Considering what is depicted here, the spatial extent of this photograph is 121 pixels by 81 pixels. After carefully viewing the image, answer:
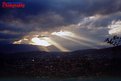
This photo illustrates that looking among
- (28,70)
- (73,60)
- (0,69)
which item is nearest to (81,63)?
(73,60)

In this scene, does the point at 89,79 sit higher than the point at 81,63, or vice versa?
the point at 81,63

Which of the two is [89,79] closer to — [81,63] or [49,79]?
[81,63]

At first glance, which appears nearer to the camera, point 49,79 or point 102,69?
point 49,79

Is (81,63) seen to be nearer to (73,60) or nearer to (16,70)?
(73,60)

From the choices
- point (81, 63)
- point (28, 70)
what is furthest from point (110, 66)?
point (28, 70)

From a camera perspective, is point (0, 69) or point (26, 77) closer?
point (26, 77)

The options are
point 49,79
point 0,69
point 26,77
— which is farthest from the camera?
point 0,69

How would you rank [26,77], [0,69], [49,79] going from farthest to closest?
[0,69] < [26,77] < [49,79]

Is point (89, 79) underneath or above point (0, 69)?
underneath
